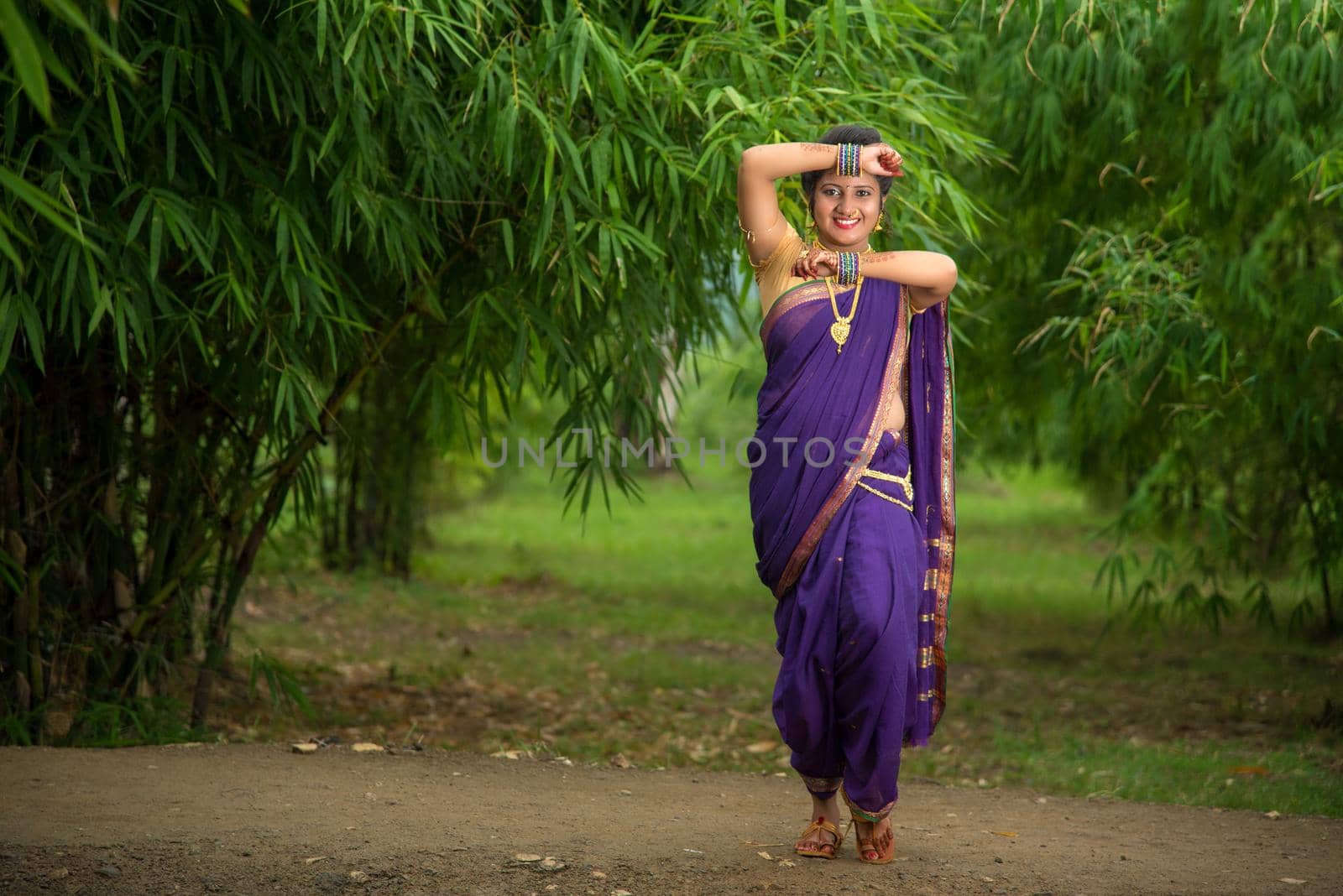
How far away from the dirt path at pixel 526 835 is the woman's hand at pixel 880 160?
5.49ft

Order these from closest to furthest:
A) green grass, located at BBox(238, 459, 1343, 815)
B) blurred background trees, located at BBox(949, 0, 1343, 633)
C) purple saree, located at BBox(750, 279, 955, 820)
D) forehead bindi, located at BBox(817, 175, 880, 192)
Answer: purple saree, located at BBox(750, 279, 955, 820) → forehead bindi, located at BBox(817, 175, 880, 192) → blurred background trees, located at BBox(949, 0, 1343, 633) → green grass, located at BBox(238, 459, 1343, 815)

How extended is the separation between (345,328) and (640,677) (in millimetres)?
3923

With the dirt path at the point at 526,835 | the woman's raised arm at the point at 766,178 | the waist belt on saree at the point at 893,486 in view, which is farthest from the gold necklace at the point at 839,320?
the dirt path at the point at 526,835

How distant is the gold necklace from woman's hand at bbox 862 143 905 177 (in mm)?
251

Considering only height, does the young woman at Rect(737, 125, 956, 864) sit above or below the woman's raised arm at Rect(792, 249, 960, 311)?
below

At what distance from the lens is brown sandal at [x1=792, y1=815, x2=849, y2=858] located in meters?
3.33

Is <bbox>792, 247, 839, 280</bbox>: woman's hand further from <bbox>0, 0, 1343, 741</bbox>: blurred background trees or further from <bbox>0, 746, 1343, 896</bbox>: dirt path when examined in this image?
<bbox>0, 746, 1343, 896</bbox>: dirt path

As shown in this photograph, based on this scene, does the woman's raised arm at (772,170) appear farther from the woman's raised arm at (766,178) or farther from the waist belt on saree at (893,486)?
the waist belt on saree at (893,486)

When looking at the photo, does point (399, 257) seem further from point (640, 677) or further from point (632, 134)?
point (640, 677)

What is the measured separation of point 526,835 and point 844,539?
3.84ft

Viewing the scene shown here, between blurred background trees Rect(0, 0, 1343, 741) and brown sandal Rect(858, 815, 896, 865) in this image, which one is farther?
blurred background trees Rect(0, 0, 1343, 741)

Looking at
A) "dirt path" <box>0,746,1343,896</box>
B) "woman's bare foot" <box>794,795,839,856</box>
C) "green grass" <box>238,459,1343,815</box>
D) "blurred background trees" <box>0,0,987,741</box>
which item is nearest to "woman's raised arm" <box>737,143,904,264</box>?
"blurred background trees" <box>0,0,987,741</box>

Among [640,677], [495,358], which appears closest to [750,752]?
[640,677]

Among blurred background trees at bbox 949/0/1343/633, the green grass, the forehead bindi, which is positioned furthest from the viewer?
the green grass
